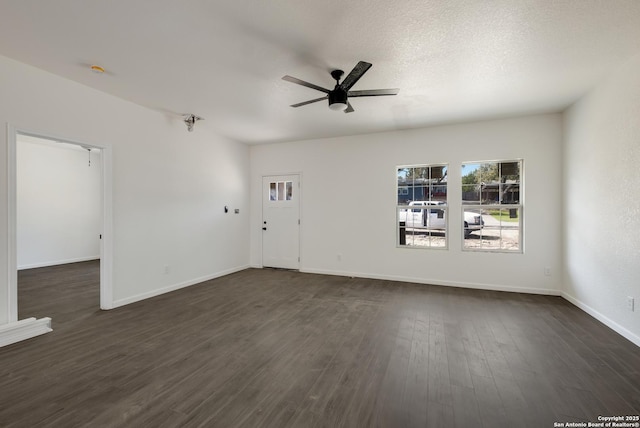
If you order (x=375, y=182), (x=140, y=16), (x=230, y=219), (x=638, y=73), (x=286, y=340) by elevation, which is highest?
(x=140, y=16)

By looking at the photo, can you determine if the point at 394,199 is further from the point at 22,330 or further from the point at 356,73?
the point at 22,330

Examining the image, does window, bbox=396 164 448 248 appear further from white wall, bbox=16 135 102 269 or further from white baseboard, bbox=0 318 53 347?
white wall, bbox=16 135 102 269

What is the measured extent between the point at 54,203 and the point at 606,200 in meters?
10.2

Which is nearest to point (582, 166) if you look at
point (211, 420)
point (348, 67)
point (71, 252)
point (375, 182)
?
point (375, 182)

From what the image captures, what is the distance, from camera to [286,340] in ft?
9.12

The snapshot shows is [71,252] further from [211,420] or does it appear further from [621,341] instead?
[621,341]

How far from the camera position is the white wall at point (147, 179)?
115 inches

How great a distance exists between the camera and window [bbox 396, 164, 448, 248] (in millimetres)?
4898

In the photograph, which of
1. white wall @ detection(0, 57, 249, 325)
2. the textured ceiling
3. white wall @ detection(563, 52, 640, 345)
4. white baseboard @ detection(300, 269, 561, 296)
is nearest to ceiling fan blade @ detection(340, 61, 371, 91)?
the textured ceiling

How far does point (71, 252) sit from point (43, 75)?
561 centimetres

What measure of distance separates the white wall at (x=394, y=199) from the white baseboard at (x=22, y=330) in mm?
3728

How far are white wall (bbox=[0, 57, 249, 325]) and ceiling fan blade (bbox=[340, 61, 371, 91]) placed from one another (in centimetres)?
310

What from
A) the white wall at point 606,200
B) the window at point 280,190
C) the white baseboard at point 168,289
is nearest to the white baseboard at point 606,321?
the white wall at point 606,200

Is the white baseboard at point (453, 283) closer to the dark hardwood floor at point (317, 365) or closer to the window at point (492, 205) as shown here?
the dark hardwood floor at point (317, 365)
